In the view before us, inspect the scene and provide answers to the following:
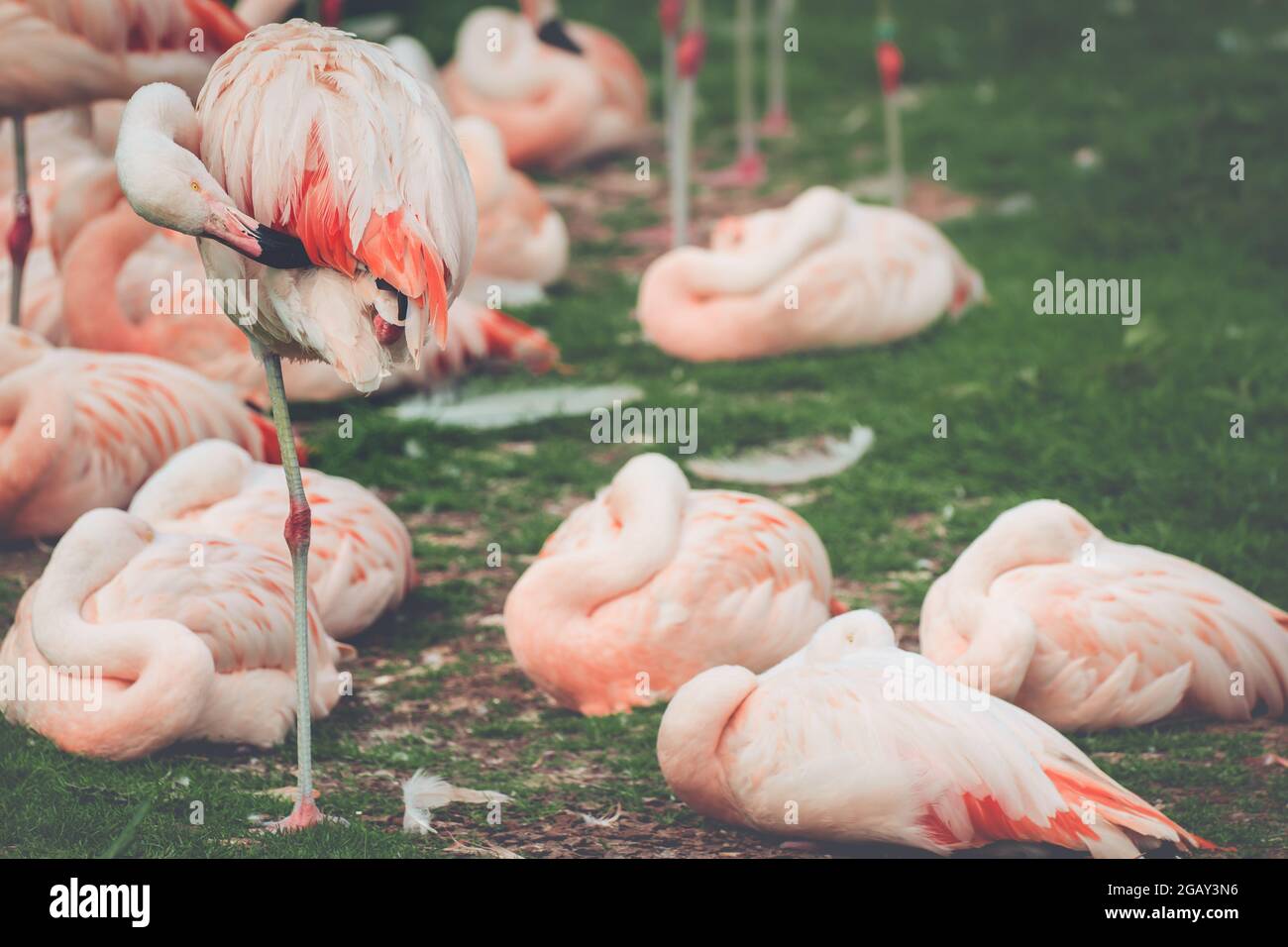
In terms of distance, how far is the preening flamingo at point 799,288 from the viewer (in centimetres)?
703

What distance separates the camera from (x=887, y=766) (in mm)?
3562

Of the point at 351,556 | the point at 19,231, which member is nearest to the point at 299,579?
the point at 351,556

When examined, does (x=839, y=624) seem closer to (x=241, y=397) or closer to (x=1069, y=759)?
(x=1069, y=759)

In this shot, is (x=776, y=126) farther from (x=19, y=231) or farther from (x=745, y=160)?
(x=19, y=231)

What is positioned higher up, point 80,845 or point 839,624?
point 839,624

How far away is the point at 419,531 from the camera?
18.7 ft

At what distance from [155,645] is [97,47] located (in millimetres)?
2515

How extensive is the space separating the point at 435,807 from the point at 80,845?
2.39 ft

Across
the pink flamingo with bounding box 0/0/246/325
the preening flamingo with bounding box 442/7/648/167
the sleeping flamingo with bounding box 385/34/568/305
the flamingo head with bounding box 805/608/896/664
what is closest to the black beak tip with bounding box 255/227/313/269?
the flamingo head with bounding box 805/608/896/664

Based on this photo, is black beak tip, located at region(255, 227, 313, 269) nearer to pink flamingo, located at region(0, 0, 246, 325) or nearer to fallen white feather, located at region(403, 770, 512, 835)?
fallen white feather, located at region(403, 770, 512, 835)

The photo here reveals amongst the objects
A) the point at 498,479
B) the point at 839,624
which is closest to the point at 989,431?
the point at 498,479

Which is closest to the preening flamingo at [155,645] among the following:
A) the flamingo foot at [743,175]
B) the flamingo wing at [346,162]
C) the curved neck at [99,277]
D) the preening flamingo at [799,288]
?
the flamingo wing at [346,162]

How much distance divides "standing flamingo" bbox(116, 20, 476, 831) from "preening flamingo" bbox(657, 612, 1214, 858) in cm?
84

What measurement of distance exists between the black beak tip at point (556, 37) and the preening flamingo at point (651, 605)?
5.13 metres
